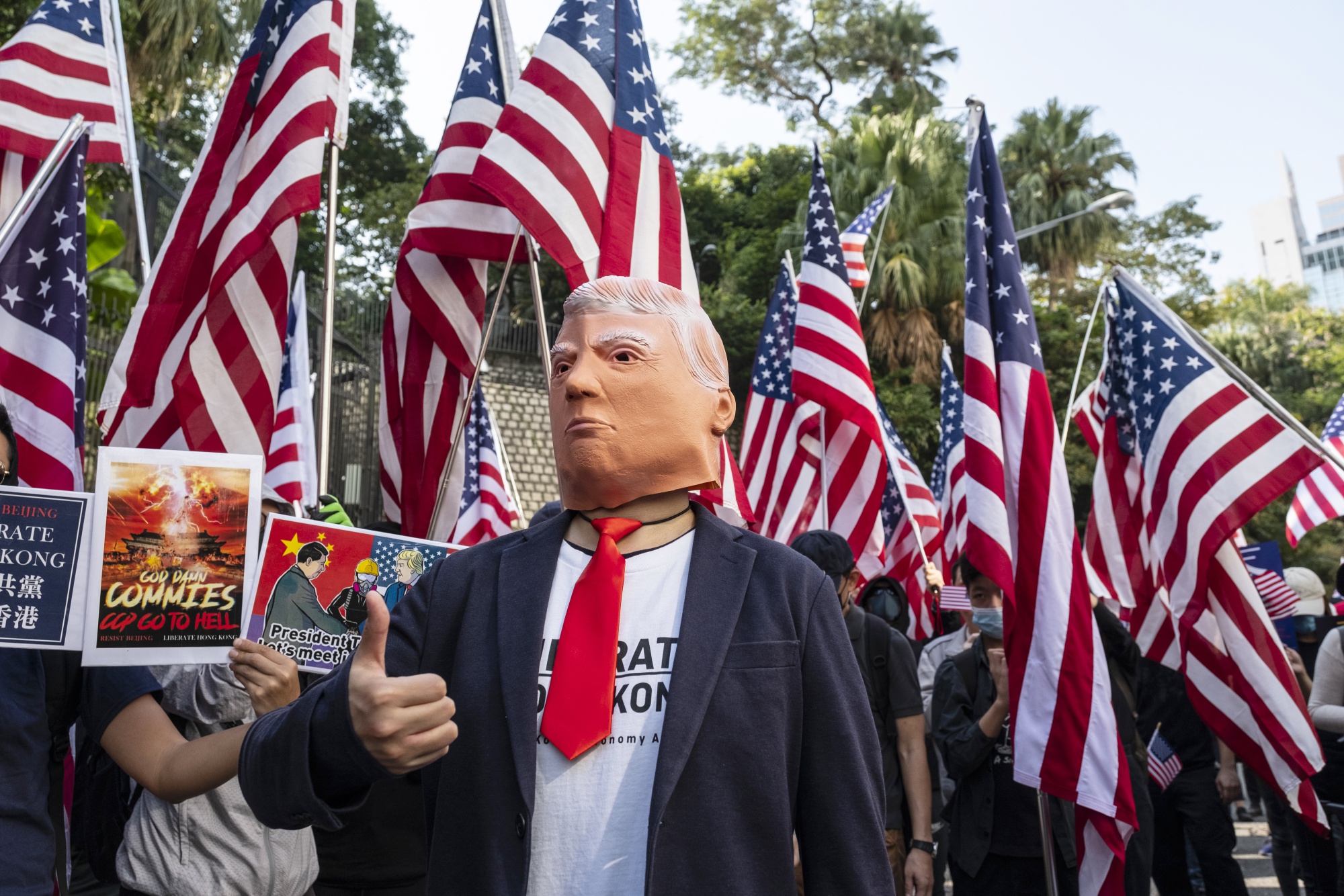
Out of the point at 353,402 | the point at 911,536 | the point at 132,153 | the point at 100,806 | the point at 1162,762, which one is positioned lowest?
the point at 1162,762

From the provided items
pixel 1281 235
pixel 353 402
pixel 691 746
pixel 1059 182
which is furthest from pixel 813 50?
pixel 1281 235

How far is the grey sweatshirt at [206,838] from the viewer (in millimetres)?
3037

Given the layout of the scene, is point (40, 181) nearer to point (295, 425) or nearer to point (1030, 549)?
point (295, 425)

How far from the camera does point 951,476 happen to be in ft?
33.7

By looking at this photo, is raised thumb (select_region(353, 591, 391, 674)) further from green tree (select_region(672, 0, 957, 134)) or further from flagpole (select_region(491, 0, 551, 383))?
green tree (select_region(672, 0, 957, 134))

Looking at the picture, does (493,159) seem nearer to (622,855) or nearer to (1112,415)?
(622,855)

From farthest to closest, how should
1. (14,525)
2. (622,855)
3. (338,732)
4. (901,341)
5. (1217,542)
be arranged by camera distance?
(901,341) → (1217,542) → (14,525) → (622,855) → (338,732)

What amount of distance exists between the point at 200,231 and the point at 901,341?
68.8ft

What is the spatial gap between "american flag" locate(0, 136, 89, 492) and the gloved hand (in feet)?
3.78

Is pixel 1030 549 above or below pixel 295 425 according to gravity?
below

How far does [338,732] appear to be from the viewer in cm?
163

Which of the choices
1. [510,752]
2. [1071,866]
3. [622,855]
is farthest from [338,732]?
[1071,866]

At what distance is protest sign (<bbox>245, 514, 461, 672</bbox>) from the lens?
2.77 meters

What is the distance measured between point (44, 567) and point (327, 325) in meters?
2.09
